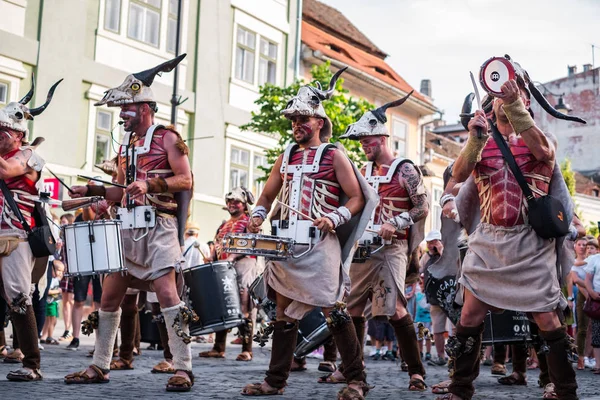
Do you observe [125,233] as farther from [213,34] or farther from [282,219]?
[213,34]

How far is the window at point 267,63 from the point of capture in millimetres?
30766

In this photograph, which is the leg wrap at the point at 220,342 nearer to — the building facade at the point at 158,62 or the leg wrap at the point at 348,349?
the leg wrap at the point at 348,349

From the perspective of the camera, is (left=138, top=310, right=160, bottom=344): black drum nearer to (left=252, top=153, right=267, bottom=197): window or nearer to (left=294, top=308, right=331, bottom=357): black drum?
(left=294, top=308, right=331, bottom=357): black drum

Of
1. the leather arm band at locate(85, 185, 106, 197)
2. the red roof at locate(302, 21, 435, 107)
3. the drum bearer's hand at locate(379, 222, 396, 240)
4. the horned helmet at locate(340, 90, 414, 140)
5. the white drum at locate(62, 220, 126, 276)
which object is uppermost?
the red roof at locate(302, 21, 435, 107)

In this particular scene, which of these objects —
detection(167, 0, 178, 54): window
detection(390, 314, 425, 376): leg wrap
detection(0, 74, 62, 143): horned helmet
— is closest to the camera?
detection(0, 74, 62, 143): horned helmet

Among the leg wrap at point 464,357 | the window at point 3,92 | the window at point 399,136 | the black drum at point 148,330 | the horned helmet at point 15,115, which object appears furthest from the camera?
the window at point 399,136

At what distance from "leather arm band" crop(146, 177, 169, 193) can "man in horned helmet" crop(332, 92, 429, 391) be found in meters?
1.83

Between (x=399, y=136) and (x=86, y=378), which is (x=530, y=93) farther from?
(x=399, y=136)

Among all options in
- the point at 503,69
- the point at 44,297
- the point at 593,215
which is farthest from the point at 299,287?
the point at 593,215

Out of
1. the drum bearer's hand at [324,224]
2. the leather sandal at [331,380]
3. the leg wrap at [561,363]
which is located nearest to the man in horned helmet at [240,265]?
the leather sandal at [331,380]

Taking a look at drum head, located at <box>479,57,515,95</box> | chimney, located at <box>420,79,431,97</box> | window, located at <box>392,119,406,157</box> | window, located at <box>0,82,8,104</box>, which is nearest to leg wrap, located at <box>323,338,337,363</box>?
drum head, located at <box>479,57,515,95</box>

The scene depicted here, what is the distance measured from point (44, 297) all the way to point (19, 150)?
4.80 meters

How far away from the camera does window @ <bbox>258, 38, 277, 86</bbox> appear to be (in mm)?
30766

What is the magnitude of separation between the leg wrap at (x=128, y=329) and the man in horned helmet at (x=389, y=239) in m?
1.93
